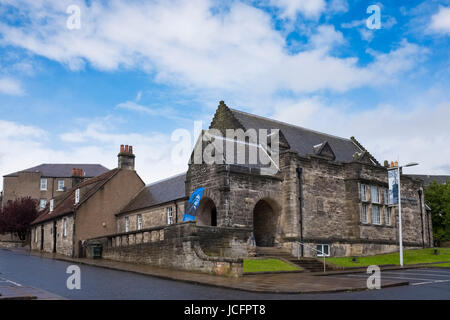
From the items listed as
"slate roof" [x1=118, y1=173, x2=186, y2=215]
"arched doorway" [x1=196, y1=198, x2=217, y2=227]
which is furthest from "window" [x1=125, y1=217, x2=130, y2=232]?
"arched doorway" [x1=196, y1=198, x2=217, y2=227]

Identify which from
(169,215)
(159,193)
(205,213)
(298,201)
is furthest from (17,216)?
(298,201)

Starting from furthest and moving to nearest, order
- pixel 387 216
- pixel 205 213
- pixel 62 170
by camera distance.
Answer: pixel 62 170
pixel 387 216
pixel 205 213

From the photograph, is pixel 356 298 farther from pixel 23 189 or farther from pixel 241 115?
pixel 23 189

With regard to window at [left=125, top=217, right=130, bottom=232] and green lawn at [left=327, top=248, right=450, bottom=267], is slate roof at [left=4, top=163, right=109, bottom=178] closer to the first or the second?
window at [left=125, top=217, right=130, bottom=232]

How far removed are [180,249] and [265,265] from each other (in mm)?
4145

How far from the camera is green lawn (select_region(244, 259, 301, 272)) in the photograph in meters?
20.6

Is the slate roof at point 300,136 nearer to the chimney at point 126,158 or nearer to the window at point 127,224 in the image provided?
the chimney at point 126,158

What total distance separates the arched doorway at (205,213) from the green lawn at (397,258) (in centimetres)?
748

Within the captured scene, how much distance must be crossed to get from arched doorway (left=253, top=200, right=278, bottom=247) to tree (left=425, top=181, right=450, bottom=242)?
3153 centimetres

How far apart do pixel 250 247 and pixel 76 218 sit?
15.7 m

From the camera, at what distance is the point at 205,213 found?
92.6ft

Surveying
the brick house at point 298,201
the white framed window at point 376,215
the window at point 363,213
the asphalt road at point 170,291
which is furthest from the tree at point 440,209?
the asphalt road at point 170,291

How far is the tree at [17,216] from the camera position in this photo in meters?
51.9

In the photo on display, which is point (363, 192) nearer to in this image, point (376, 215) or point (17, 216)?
point (376, 215)
